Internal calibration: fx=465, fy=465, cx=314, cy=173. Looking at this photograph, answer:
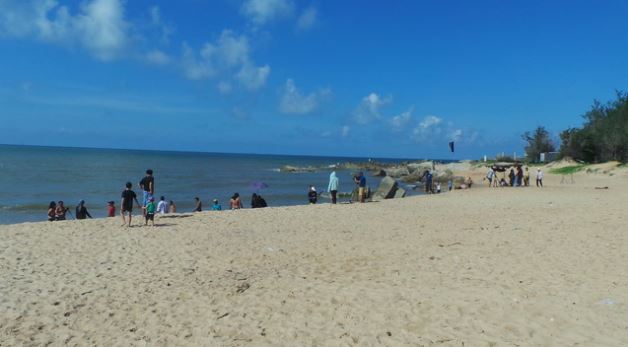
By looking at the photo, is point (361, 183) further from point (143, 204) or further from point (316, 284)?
point (316, 284)

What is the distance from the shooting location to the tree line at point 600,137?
45812 mm

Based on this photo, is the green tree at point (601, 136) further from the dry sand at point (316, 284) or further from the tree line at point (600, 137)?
the dry sand at point (316, 284)

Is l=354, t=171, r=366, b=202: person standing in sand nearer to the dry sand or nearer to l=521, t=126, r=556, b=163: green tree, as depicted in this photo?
the dry sand

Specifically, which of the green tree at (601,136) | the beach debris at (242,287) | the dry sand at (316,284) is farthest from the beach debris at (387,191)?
the green tree at (601,136)

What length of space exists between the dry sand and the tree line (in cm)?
3761

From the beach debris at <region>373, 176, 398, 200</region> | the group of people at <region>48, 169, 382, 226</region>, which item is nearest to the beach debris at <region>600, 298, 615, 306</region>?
the group of people at <region>48, 169, 382, 226</region>

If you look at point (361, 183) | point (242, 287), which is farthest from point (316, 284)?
point (361, 183)

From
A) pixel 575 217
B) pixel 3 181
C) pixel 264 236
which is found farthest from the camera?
pixel 3 181

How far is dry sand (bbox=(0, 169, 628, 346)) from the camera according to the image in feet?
20.6

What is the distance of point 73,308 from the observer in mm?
7121

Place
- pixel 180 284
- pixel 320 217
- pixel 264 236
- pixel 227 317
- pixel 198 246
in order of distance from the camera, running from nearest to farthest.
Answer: pixel 227 317 → pixel 180 284 → pixel 198 246 → pixel 264 236 → pixel 320 217

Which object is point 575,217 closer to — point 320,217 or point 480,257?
point 480,257

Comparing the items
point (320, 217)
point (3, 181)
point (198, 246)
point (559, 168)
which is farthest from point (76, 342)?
point (559, 168)

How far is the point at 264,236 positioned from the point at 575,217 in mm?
10633
